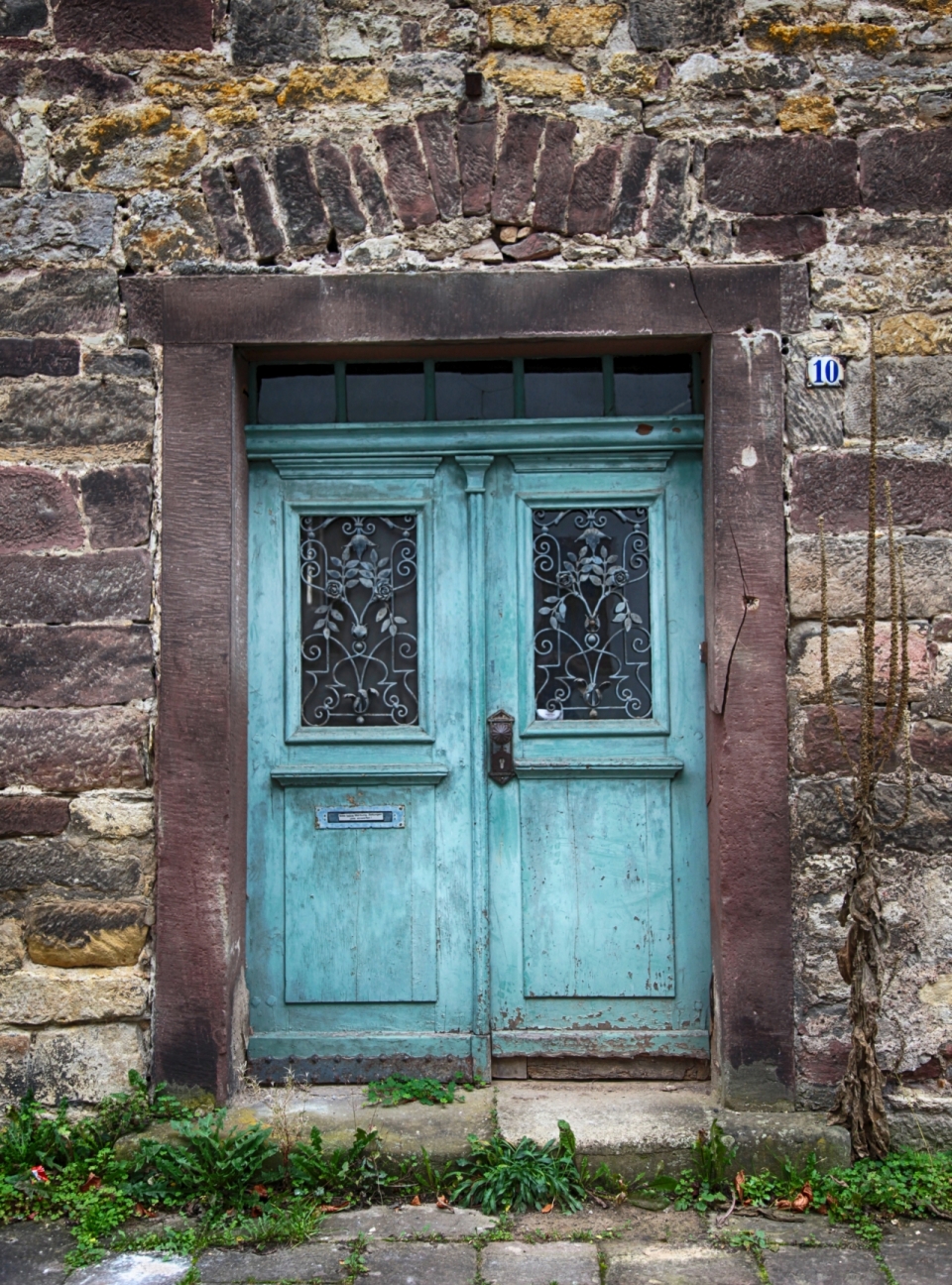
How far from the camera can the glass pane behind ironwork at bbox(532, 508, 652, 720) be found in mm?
3764

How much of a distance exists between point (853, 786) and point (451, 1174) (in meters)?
1.66

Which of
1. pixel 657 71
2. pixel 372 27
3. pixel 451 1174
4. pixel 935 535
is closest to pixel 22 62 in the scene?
pixel 372 27

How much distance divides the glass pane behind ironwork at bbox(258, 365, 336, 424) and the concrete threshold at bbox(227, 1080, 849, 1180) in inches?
87.1

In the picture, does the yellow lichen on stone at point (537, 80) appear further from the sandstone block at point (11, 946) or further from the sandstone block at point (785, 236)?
the sandstone block at point (11, 946)

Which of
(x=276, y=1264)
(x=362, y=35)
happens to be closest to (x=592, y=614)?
(x=362, y=35)

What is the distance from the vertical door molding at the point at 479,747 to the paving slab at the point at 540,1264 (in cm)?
77

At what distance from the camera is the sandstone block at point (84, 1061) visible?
11.4 feet

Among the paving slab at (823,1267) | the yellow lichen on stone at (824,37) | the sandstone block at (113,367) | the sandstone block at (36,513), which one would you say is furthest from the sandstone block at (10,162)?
the paving slab at (823,1267)

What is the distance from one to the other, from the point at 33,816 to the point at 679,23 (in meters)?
3.27

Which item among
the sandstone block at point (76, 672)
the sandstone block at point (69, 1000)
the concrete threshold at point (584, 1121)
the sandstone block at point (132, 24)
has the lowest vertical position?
the concrete threshold at point (584, 1121)

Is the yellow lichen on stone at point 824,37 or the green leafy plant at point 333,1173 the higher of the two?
the yellow lichen on stone at point 824,37

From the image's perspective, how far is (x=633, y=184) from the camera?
354 cm

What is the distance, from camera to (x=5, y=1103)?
347 centimetres

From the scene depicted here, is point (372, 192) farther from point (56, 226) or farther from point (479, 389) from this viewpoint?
point (56, 226)
